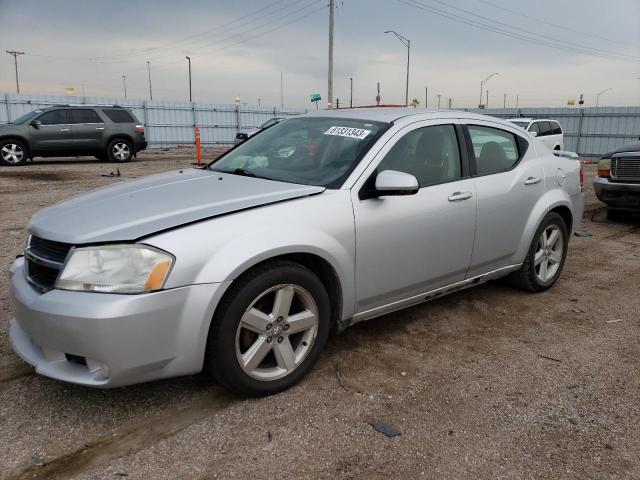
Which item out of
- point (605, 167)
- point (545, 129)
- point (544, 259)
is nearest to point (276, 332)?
point (544, 259)

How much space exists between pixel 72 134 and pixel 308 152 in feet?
46.2

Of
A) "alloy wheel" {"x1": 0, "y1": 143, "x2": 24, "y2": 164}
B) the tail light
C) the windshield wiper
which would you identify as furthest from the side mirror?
"alloy wheel" {"x1": 0, "y1": 143, "x2": 24, "y2": 164}

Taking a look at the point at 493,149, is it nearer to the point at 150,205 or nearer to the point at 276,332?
the point at 276,332

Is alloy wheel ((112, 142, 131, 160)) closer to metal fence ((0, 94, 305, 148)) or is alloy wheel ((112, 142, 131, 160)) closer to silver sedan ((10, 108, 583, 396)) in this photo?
metal fence ((0, 94, 305, 148))

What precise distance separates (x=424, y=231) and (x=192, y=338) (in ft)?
5.45

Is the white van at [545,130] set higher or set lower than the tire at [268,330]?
higher

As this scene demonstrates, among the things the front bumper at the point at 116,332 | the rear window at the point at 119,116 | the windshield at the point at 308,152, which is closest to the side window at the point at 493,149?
the windshield at the point at 308,152

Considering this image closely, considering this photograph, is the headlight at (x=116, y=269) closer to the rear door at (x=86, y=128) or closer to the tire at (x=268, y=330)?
the tire at (x=268, y=330)

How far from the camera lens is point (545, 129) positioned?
57.6 ft

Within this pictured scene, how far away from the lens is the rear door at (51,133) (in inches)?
588

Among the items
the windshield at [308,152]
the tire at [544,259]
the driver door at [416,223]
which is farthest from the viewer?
the tire at [544,259]

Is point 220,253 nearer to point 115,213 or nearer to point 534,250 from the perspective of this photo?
point 115,213

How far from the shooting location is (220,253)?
2.56 metres

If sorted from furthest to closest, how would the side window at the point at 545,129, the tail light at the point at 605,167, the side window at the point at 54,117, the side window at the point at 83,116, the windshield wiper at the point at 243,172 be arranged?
the side window at the point at 545,129 → the side window at the point at 83,116 → the side window at the point at 54,117 → the tail light at the point at 605,167 → the windshield wiper at the point at 243,172
